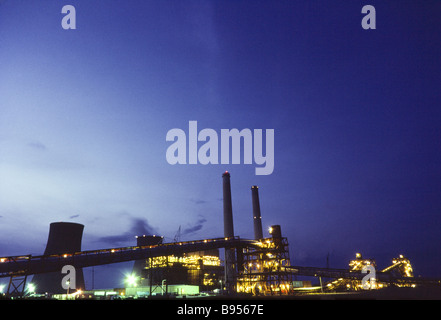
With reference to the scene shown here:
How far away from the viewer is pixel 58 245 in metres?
58.9

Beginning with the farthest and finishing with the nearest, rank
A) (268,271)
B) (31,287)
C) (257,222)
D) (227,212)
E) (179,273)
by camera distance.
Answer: (257,222) < (227,212) < (179,273) < (31,287) < (268,271)

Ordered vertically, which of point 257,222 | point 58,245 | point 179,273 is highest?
point 257,222

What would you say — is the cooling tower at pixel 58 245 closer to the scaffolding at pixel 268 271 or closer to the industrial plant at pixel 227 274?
the industrial plant at pixel 227 274

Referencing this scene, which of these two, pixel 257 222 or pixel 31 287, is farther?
pixel 257 222

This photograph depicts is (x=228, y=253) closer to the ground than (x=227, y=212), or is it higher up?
closer to the ground

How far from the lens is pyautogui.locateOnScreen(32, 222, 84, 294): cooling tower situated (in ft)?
193

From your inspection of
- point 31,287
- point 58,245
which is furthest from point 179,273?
point 31,287

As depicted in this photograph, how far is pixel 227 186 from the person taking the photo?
75.4m

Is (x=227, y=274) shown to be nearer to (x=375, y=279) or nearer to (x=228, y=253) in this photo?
→ (x=228, y=253)

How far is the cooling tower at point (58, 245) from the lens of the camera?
59.0 meters

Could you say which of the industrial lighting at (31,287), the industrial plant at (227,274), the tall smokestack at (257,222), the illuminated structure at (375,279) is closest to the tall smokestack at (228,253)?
the industrial plant at (227,274)

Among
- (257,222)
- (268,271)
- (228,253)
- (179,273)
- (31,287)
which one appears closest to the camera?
(268,271)
